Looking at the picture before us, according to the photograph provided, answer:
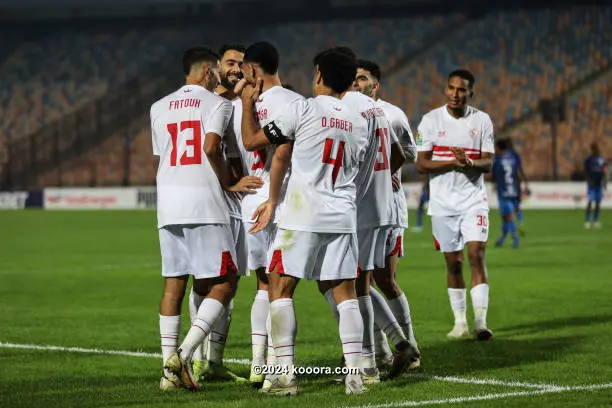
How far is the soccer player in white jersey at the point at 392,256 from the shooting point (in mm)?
7797

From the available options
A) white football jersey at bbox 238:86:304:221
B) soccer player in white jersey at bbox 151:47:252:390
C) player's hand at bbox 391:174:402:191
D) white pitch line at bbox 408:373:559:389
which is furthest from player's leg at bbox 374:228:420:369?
soccer player in white jersey at bbox 151:47:252:390

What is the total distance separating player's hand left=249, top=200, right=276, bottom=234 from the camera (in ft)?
22.0

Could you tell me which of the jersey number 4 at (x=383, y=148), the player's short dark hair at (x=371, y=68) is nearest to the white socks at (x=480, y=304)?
the player's short dark hair at (x=371, y=68)

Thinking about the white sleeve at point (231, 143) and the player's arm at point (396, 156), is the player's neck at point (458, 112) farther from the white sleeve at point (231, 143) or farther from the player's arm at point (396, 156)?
A: the white sleeve at point (231, 143)

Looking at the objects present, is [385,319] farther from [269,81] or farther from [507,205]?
[507,205]

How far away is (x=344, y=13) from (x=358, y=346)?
144ft

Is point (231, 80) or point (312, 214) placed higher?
point (231, 80)

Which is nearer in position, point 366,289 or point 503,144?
point 366,289

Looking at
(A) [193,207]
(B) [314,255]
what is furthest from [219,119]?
(B) [314,255]

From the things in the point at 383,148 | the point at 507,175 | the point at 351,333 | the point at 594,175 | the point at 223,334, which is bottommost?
the point at 223,334

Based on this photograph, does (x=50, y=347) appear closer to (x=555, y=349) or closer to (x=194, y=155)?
(x=194, y=155)

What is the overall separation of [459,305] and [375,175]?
2917 millimetres

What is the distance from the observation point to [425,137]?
1017 centimetres

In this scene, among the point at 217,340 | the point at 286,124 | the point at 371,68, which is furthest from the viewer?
the point at 371,68
